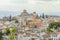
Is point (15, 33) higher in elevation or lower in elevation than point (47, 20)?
lower

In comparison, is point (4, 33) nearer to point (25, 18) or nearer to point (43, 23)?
point (25, 18)

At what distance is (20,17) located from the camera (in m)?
3.34

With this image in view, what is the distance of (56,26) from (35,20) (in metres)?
0.54

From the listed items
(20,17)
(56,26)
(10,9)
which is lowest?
(56,26)

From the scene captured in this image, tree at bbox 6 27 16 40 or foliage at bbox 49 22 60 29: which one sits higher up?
foliage at bbox 49 22 60 29

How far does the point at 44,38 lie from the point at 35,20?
499 mm

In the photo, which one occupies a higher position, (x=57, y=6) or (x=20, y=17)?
(x=57, y=6)

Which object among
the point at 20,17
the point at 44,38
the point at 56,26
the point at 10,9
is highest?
the point at 10,9

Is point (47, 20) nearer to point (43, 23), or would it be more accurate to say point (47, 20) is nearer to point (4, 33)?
point (43, 23)

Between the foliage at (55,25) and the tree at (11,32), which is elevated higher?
the foliage at (55,25)

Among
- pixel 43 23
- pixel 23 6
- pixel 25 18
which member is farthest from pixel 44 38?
pixel 23 6

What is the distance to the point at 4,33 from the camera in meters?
3.23

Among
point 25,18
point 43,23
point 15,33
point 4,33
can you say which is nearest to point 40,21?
point 43,23

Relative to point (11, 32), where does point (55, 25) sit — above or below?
above
